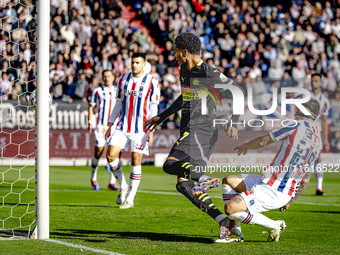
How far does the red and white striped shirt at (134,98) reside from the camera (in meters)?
7.39

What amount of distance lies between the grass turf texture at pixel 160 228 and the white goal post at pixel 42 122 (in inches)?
10.7

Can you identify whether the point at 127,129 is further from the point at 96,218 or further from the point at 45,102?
the point at 45,102

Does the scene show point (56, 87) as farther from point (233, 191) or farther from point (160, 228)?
point (233, 191)

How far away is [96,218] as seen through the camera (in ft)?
20.1

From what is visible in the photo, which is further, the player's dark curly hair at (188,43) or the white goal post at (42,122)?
the player's dark curly hair at (188,43)

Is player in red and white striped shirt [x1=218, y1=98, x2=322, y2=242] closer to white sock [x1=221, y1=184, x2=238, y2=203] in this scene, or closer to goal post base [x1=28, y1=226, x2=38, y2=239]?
white sock [x1=221, y1=184, x2=238, y2=203]

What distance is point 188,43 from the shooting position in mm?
4910

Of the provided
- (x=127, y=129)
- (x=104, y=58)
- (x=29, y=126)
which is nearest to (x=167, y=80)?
(x=104, y=58)

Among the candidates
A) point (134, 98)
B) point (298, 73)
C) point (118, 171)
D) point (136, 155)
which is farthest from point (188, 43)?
point (298, 73)

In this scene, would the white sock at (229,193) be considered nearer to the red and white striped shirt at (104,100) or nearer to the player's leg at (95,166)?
the player's leg at (95,166)

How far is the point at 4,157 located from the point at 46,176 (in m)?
8.97

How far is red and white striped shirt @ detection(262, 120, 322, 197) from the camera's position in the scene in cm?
451

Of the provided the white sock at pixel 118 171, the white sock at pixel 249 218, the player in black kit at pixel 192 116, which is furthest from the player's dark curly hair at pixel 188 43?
the white sock at pixel 118 171

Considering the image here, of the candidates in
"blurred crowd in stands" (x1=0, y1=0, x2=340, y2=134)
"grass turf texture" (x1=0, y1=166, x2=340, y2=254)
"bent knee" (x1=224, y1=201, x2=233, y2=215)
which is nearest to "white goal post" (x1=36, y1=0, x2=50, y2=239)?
"grass turf texture" (x1=0, y1=166, x2=340, y2=254)
